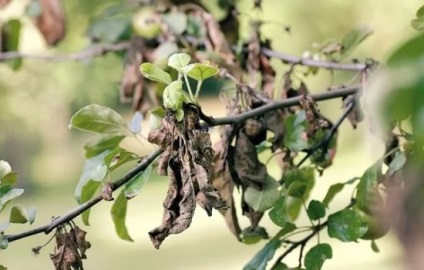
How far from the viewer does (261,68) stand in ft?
4.53

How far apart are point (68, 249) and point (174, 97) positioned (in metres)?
0.17

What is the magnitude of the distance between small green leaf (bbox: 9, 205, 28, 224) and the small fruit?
787 millimetres

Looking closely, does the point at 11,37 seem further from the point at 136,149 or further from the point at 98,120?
the point at 136,149

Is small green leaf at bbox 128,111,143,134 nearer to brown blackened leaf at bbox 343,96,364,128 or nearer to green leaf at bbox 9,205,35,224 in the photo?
green leaf at bbox 9,205,35,224

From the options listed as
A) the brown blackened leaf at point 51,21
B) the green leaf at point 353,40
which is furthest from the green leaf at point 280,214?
the brown blackened leaf at point 51,21

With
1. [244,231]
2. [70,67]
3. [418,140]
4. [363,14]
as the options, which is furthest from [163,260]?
[418,140]

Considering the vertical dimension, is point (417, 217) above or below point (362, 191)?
above

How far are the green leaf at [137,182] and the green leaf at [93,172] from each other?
35 mm

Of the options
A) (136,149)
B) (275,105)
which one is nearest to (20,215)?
(275,105)

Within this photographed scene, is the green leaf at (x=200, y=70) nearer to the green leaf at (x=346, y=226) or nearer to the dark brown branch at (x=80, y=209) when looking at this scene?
the dark brown branch at (x=80, y=209)

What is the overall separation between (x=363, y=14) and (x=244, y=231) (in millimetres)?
7744

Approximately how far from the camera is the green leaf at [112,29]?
1.63m

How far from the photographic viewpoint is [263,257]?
94 cm

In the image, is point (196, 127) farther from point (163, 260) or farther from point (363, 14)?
point (363, 14)
